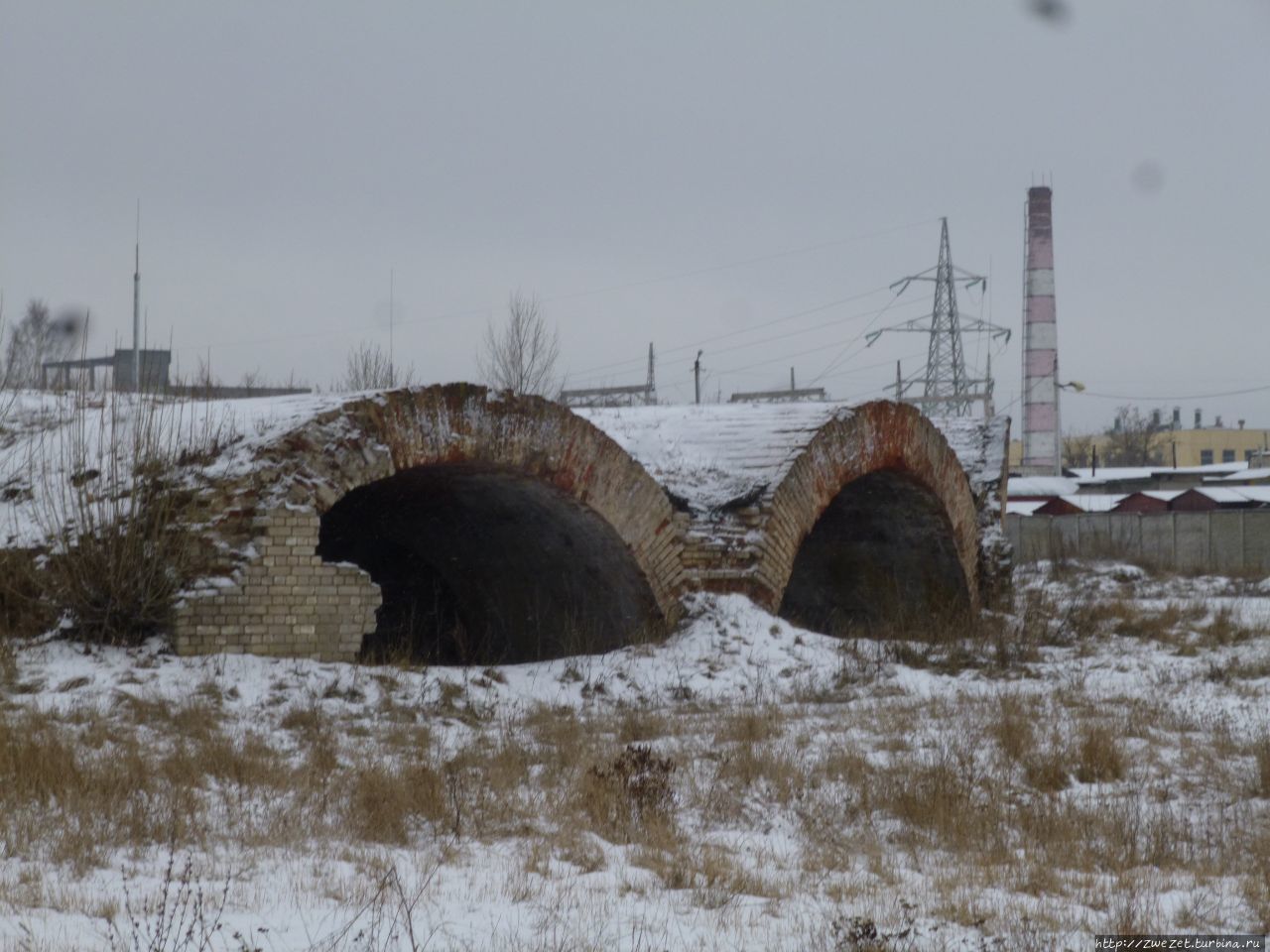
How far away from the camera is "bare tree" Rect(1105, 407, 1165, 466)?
82.8 metres

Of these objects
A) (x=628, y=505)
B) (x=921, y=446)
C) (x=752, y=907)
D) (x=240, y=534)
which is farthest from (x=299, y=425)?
(x=921, y=446)

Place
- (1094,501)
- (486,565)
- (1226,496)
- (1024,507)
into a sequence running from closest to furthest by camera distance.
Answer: (486,565), (1226,496), (1024,507), (1094,501)

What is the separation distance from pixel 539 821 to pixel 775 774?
142 centimetres

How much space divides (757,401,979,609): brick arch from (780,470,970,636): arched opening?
19 cm

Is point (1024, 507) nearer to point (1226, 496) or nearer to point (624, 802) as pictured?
point (1226, 496)

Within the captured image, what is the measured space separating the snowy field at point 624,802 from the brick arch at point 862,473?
1.46m

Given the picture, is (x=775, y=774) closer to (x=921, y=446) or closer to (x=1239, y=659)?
(x=1239, y=659)

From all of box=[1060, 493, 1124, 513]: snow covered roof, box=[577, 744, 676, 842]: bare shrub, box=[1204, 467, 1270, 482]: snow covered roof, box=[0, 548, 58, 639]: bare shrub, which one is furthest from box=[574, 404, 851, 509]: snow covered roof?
box=[1204, 467, 1270, 482]: snow covered roof

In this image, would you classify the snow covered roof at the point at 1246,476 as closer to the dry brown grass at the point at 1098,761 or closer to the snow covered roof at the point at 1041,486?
the snow covered roof at the point at 1041,486

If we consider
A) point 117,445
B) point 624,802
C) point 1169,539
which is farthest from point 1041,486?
point 624,802

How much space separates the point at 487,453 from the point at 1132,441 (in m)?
80.1

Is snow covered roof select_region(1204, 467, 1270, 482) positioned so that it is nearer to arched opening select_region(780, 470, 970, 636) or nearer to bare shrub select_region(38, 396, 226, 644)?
arched opening select_region(780, 470, 970, 636)

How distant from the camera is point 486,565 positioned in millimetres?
13047

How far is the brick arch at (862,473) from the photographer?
1217cm
